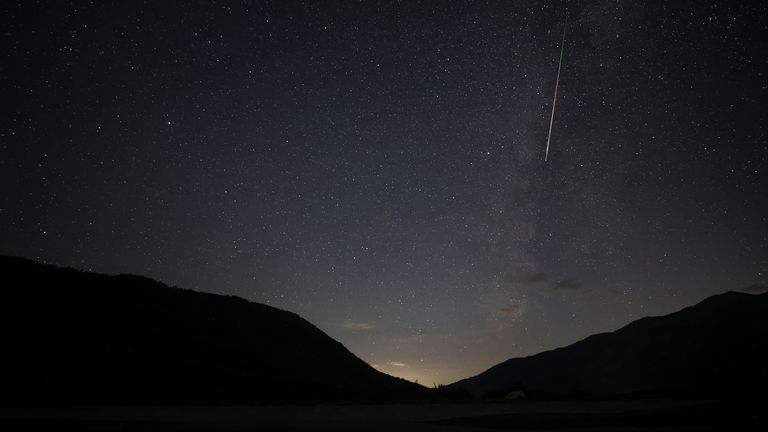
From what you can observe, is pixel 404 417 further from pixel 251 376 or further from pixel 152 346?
pixel 152 346

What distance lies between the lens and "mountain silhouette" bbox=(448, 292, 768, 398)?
94475 mm

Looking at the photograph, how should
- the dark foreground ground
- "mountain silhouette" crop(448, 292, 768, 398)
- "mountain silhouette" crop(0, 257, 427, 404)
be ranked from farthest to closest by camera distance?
"mountain silhouette" crop(448, 292, 768, 398)
"mountain silhouette" crop(0, 257, 427, 404)
the dark foreground ground

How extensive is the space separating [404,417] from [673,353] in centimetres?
13118

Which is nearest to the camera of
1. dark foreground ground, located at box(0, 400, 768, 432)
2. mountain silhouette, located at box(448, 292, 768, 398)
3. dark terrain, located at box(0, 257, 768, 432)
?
dark foreground ground, located at box(0, 400, 768, 432)

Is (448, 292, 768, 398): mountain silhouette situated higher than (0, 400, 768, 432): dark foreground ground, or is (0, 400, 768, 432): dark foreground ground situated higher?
(448, 292, 768, 398): mountain silhouette

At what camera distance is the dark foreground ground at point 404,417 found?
9289 mm

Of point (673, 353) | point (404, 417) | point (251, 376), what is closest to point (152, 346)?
point (251, 376)

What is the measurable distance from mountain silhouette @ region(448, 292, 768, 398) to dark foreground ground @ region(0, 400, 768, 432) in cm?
6903

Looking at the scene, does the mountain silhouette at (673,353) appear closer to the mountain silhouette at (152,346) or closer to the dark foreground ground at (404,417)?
the mountain silhouette at (152,346)

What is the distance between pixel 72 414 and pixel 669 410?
17382 mm

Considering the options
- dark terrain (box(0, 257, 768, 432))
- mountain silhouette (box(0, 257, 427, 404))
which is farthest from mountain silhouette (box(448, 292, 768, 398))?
mountain silhouette (box(0, 257, 427, 404))

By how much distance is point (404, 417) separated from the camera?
11172 mm

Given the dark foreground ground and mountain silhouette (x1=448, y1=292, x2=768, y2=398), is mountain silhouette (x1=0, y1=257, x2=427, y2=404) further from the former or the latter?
mountain silhouette (x1=448, y1=292, x2=768, y2=398)

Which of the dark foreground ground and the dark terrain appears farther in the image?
the dark terrain
